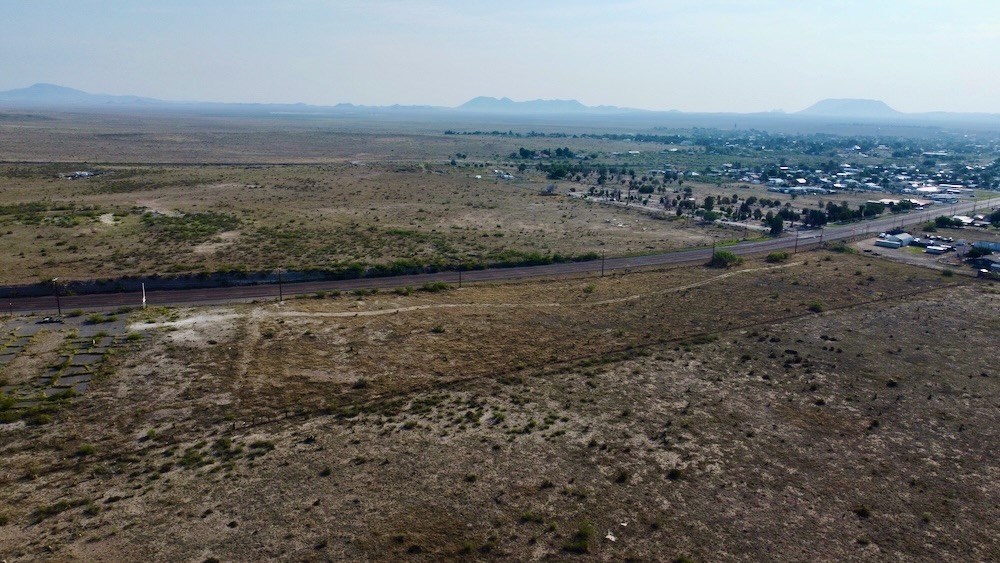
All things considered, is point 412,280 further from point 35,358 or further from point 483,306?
point 35,358

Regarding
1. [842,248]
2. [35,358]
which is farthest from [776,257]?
[35,358]

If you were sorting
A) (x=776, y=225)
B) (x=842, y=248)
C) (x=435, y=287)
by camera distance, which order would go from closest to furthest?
(x=435, y=287) < (x=842, y=248) < (x=776, y=225)

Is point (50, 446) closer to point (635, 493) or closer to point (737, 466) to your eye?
point (635, 493)

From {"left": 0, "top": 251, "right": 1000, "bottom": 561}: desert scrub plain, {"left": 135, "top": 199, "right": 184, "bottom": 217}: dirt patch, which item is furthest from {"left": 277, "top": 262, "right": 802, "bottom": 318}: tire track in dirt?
{"left": 135, "top": 199, "right": 184, "bottom": 217}: dirt patch

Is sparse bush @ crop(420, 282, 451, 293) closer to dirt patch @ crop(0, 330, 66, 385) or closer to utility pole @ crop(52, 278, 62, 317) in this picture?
dirt patch @ crop(0, 330, 66, 385)

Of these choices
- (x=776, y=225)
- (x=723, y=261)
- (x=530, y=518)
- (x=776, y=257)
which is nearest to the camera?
(x=530, y=518)

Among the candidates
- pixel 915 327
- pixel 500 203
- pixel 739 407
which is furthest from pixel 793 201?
pixel 739 407

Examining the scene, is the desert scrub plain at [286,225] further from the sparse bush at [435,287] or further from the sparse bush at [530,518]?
the sparse bush at [530,518]
